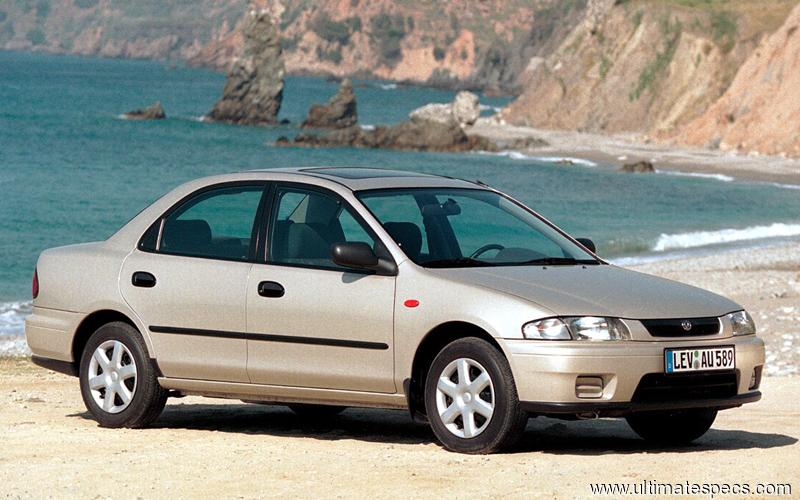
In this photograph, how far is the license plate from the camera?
25.0ft

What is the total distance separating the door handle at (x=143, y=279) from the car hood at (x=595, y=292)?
1843mm

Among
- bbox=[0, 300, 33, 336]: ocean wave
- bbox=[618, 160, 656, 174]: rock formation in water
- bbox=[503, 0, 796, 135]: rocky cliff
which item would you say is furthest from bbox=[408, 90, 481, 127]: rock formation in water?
bbox=[0, 300, 33, 336]: ocean wave

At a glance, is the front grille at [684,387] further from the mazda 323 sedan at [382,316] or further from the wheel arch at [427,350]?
the wheel arch at [427,350]

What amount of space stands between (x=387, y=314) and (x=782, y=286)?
17522mm

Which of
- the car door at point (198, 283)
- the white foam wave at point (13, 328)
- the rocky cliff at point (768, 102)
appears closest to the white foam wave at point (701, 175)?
the rocky cliff at point (768, 102)

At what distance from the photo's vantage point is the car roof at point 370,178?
863cm

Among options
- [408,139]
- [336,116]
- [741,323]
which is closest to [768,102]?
[408,139]

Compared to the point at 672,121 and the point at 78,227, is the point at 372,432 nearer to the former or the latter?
the point at 78,227

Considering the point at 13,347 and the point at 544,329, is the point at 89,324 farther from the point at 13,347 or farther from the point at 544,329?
the point at 13,347

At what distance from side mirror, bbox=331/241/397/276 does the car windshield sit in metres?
0.18

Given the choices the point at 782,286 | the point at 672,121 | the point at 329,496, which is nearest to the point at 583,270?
the point at 329,496

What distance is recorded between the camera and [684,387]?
7691 millimetres

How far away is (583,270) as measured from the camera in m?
8.34

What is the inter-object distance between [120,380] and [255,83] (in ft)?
340
